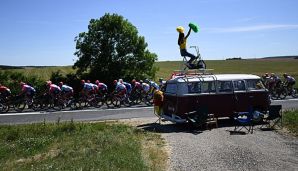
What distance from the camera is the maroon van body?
16516 millimetres

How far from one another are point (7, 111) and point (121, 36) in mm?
16261

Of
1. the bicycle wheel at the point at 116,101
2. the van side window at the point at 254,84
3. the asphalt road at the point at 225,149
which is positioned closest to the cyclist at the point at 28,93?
the bicycle wheel at the point at 116,101

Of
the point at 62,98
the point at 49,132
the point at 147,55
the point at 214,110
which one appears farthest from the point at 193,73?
the point at 147,55

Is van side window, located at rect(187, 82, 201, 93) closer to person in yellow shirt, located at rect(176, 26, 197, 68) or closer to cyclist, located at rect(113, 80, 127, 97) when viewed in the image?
person in yellow shirt, located at rect(176, 26, 197, 68)

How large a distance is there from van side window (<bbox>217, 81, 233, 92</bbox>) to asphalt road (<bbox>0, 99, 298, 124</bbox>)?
5.20 metres

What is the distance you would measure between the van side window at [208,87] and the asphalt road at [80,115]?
498 centimetres

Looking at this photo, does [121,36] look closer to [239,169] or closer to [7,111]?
[7,111]

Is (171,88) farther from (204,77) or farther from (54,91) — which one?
(54,91)

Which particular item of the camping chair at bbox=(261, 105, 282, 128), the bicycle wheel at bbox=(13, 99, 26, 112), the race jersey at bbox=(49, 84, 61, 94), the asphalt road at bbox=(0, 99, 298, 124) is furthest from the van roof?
the bicycle wheel at bbox=(13, 99, 26, 112)

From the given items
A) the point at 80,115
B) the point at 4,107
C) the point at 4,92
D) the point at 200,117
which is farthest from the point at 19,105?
the point at 200,117

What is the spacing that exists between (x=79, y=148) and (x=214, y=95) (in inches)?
255

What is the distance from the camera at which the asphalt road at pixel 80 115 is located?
20422 millimetres

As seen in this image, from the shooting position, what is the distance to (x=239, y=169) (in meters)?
10.2

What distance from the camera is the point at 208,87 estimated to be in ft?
55.5
